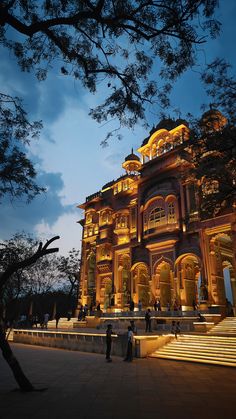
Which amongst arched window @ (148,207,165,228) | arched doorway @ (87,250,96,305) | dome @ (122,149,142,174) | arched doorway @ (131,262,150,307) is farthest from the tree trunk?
dome @ (122,149,142,174)

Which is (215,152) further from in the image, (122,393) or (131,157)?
(131,157)

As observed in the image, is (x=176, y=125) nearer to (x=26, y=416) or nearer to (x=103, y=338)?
(x=103, y=338)

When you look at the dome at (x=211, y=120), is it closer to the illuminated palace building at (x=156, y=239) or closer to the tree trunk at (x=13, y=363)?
the illuminated palace building at (x=156, y=239)

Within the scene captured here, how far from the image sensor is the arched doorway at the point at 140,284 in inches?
1261

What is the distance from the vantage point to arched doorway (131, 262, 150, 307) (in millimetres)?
32031

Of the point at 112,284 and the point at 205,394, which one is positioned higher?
the point at 112,284

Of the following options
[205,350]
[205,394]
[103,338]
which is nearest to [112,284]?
[103,338]

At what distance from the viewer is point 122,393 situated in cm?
723

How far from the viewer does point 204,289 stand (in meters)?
24.1

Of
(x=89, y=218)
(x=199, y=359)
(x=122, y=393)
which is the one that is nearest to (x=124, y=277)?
(x=89, y=218)

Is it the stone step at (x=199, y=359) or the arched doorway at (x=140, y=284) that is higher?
the arched doorway at (x=140, y=284)

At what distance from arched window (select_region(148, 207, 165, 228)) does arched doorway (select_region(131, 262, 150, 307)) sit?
14.3ft

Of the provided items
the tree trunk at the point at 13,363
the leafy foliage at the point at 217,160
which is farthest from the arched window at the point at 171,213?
the tree trunk at the point at 13,363

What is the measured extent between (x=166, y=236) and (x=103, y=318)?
983 centimetres
